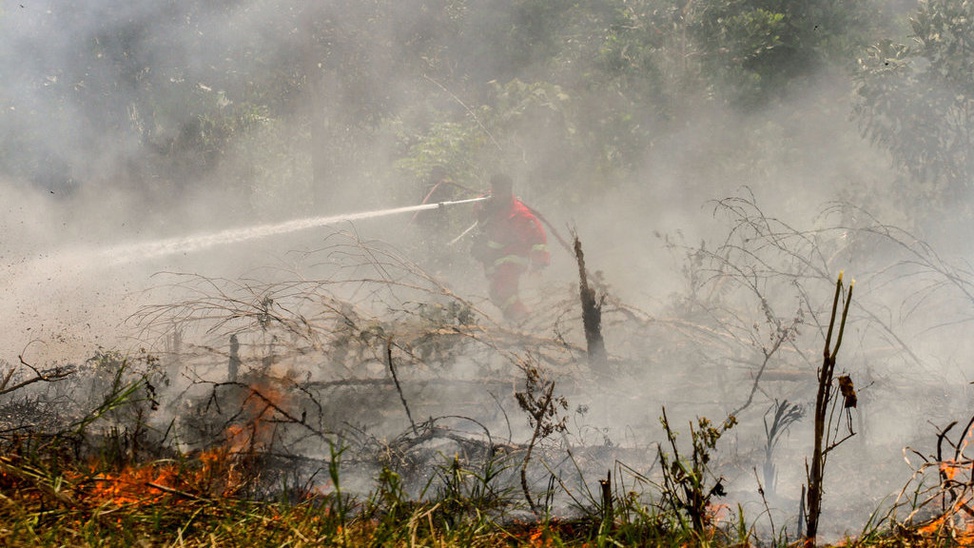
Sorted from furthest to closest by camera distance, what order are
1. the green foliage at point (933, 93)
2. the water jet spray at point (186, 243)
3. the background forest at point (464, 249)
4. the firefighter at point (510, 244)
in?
the water jet spray at point (186, 243) → the firefighter at point (510, 244) → the green foliage at point (933, 93) → the background forest at point (464, 249)

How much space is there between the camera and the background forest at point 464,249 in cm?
421

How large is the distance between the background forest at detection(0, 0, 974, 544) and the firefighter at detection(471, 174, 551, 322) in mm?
418

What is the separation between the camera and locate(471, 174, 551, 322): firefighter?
29.2ft

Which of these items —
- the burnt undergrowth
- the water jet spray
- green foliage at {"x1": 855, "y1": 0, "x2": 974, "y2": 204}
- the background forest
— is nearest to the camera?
the burnt undergrowth

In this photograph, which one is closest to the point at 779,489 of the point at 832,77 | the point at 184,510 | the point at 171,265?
the point at 184,510

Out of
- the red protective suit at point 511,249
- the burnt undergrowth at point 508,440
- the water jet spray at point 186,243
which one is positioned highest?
the water jet spray at point 186,243

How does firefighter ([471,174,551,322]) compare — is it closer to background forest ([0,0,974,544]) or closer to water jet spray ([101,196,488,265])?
background forest ([0,0,974,544])

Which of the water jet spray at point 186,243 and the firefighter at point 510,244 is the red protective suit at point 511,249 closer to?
the firefighter at point 510,244

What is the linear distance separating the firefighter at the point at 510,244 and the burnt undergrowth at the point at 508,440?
1.77m

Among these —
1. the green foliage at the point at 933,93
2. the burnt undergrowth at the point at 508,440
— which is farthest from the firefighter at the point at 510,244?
the green foliage at the point at 933,93

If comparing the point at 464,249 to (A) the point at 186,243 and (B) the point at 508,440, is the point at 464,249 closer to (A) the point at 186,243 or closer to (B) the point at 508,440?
(A) the point at 186,243

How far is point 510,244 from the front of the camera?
895 cm

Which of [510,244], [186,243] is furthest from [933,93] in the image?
[186,243]

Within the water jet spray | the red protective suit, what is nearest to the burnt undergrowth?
the red protective suit
